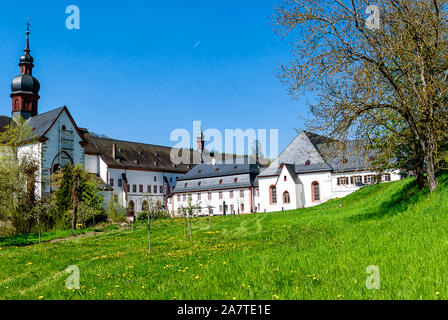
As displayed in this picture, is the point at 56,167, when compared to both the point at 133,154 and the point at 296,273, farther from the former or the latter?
the point at 296,273

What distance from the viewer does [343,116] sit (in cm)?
1552

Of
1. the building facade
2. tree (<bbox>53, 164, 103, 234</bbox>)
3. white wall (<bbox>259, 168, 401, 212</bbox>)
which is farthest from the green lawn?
the building facade

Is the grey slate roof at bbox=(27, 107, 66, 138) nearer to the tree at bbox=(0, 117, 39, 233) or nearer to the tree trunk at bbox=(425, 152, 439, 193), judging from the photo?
the tree at bbox=(0, 117, 39, 233)

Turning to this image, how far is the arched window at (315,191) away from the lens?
56.9 m

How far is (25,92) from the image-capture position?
203 feet

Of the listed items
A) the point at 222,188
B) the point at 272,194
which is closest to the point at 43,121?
the point at 222,188

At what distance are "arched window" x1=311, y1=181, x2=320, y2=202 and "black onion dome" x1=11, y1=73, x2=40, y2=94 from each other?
4472 centimetres

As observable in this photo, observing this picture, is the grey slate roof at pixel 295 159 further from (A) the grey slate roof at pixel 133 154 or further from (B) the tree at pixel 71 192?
(A) the grey slate roof at pixel 133 154

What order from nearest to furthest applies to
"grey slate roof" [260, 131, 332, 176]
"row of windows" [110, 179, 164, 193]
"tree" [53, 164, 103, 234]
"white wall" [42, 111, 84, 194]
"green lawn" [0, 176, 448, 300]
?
Result: "green lawn" [0, 176, 448, 300] → "tree" [53, 164, 103, 234] → "white wall" [42, 111, 84, 194] → "grey slate roof" [260, 131, 332, 176] → "row of windows" [110, 179, 164, 193]

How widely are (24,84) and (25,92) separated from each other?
1.26 meters

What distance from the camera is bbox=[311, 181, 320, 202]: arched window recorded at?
56906mm
